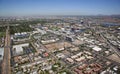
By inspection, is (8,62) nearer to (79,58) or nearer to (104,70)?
(79,58)

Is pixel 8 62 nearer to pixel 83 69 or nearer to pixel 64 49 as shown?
pixel 64 49

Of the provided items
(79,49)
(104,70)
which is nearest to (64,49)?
(79,49)

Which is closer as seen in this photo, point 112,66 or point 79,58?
point 112,66

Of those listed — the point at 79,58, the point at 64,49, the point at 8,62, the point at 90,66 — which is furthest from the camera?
the point at 64,49

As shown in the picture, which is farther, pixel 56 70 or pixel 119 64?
pixel 119 64

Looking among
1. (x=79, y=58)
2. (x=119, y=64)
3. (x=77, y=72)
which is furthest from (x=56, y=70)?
(x=119, y=64)

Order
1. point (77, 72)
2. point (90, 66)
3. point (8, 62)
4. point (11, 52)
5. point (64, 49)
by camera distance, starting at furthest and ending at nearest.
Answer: point (64, 49) → point (11, 52) → point (8, 62) → point (90, 66) → point (77, 72)

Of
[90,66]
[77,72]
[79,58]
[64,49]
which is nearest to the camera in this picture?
[77,72]

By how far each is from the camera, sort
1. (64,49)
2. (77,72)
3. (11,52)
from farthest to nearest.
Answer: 1. (64,49)
2. (11,52)
3. (77,72)

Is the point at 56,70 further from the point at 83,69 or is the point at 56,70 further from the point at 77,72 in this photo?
the point at 83,69
